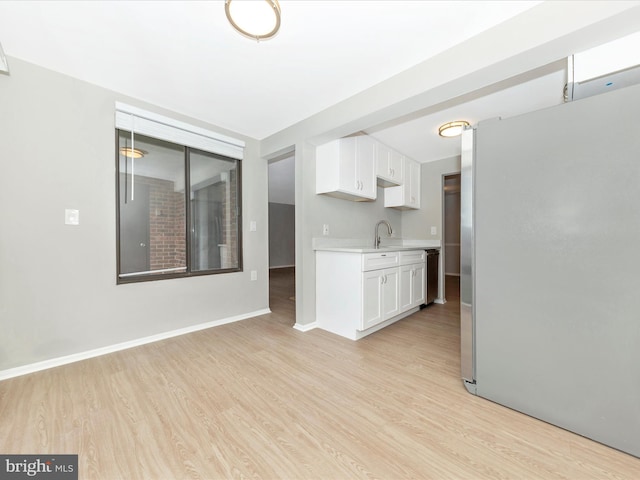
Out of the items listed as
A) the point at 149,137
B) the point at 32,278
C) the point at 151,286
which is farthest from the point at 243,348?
the point at 149,137

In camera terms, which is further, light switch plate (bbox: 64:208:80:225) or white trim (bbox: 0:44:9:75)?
light switch plate (bbox: 64:208:80:225)

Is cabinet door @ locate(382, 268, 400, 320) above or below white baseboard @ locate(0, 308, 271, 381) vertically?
above

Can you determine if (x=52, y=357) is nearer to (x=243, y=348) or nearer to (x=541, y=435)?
(x=243, y=348)

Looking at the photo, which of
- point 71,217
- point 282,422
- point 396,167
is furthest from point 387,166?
point 71,217

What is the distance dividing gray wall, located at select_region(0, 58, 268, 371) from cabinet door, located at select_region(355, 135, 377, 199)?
2159 millimetres

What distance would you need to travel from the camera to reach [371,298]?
8.70 ft

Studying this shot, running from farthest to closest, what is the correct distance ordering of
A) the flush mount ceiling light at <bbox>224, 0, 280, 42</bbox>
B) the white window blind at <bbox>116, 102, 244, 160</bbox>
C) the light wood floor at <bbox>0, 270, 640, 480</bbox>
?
the white window blind at <bbox>116, 102, 244, 160</bbox>, the flush mount ceiling light at <bbox>224, 0, 280, 42</bbox>, the light wood floor at <bbox>0, 270, 640, 480</bbox>

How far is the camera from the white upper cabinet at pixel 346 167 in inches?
113

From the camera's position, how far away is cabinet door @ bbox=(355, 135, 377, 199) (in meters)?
3.12

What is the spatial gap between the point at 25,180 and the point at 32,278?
0.74 metres

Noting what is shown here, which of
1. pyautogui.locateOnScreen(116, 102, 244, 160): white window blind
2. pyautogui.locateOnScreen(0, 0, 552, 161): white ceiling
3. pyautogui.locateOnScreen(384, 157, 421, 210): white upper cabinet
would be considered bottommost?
pyautogui.locateOnScreen(384, 157, 421, 210): white upper cabinet

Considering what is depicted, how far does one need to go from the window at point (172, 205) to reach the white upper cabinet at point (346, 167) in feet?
3.57

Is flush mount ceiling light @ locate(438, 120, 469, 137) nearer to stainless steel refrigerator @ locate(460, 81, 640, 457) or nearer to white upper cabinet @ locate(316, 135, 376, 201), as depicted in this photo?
white upper cabinet @ locate(316, 135, 376, 201)

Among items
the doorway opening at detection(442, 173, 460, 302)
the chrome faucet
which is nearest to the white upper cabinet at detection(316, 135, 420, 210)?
the chrome faucet
